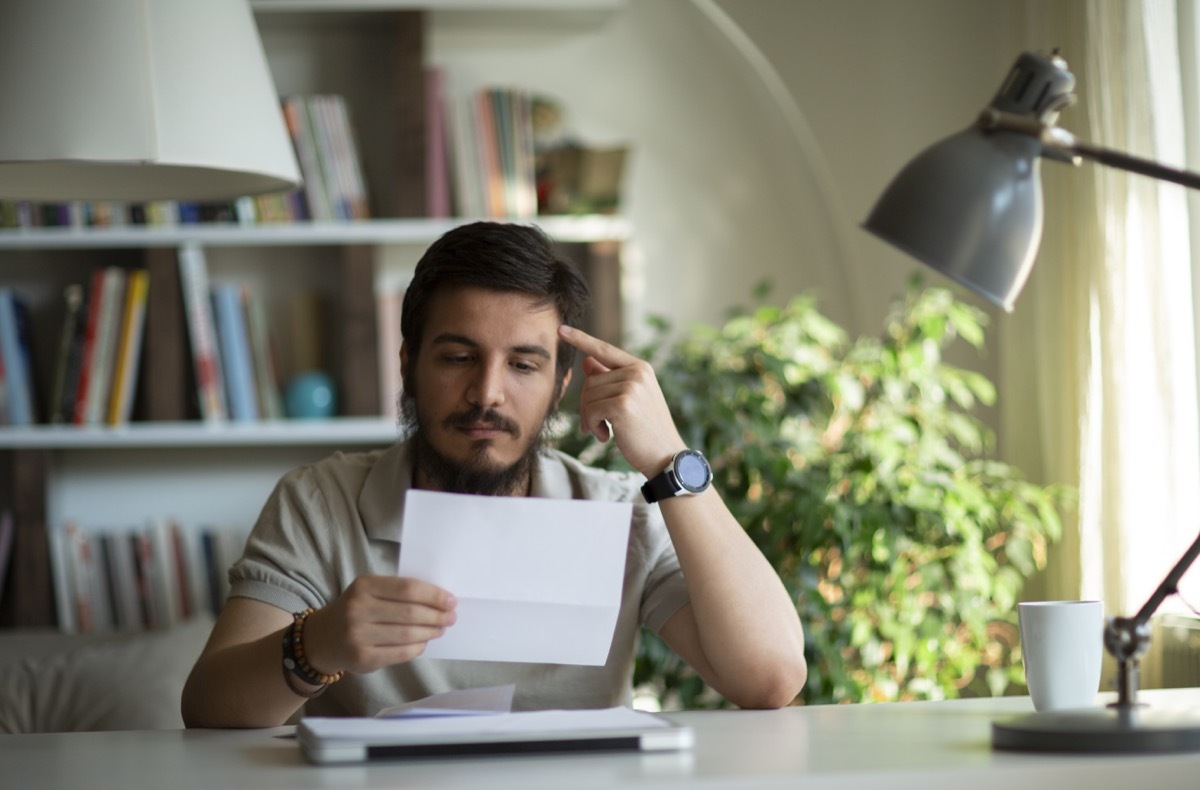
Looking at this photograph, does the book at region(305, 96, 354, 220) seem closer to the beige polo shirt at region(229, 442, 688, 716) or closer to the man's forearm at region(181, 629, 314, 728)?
the beige polo shirt at region(229, 442, 688, 716)

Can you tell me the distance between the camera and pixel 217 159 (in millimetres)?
1357

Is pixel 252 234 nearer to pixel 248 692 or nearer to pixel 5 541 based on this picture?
pixel 5 541

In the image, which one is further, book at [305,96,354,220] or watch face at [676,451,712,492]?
book at [305,96,354,220]

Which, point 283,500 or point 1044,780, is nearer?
point 1044,780

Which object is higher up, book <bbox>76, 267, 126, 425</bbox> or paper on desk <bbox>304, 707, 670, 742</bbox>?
book <bbox>76, 267, 126, 425</bbox>

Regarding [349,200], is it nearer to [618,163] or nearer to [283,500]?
[618,163]

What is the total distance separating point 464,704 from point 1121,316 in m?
1.38

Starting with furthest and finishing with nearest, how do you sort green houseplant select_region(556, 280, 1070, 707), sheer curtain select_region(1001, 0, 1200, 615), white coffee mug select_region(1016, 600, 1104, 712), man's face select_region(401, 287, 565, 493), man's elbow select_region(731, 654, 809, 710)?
green houseplant select_region(556, 280, 1070, 707) < sheer curtain select_region(1001, 0, 1200, 615) < man's face select_region(401, 287, 565, 493) < man's elbow select_region(731, 654, 809, 710) < white coffee mug select_region(1016, 600, 1104, 712)

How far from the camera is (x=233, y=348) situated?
281 cm

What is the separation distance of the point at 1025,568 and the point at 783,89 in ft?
4.22

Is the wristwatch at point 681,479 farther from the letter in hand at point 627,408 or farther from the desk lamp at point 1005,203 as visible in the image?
Result: the desk lamp at point 1005,203

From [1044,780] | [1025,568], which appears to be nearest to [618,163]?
[1025,568]

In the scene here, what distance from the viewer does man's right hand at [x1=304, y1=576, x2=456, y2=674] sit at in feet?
3.71

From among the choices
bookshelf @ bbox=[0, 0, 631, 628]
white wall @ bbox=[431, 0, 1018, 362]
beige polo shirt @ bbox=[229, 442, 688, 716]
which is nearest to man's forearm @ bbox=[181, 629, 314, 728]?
beige polo shirt @ bbox=[229, 442, 688, 716]
